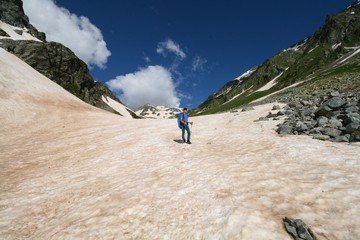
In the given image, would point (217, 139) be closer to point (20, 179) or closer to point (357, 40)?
point (20, 179)

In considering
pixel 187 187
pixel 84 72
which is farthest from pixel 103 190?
pixel 84 72

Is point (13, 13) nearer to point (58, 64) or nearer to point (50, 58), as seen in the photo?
point (58, 64)

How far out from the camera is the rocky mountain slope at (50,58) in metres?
78.8

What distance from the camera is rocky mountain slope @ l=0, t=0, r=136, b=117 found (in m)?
78.8

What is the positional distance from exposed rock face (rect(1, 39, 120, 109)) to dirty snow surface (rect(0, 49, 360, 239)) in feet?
243

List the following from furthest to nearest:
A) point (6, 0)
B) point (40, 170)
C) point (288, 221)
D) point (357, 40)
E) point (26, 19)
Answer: point (357, 40), point (26, 19), point (6, 0), point (40, 170), point (288, 221)

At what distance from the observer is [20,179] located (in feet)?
39.4

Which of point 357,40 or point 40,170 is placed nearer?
point 40,170

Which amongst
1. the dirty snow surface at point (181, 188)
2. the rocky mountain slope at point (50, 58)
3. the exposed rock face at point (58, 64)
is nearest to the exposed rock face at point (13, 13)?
the rocky mountain slope at point (50, 58)

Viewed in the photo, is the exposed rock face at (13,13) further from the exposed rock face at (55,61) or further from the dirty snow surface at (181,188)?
the dirty snow surface at (181,188)

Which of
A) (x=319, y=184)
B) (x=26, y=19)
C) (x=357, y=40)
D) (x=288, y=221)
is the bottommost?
(x=288, y=221)

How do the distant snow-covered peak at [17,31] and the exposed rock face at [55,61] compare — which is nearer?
the exposed rock face at [55,61]

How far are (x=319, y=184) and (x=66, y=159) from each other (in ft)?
48.6

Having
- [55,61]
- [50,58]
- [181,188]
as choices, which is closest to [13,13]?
[55,61]
